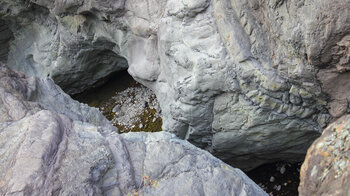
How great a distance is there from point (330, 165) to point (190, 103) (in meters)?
2.39

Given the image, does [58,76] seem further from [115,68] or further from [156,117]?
[156,117]

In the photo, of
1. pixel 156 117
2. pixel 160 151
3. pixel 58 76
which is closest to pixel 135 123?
pixel 156 117

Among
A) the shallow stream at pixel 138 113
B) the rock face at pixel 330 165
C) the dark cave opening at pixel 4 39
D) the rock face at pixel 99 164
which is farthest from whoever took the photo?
the dark cave opening at pixel 4 39

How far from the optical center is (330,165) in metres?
1.74

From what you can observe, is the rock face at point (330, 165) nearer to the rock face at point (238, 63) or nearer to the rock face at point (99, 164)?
the rock face at point (99, 164)

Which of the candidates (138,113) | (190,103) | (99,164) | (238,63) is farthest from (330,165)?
(138,113)

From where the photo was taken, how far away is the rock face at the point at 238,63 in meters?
2.94

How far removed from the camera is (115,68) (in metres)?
6.80

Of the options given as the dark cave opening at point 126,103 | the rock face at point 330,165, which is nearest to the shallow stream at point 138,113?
the dark cave opening at point 126,103

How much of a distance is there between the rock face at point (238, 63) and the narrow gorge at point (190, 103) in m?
0.01

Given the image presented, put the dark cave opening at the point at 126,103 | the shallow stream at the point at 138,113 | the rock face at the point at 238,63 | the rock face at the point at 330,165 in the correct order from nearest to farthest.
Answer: the rock face at the point at 330,165
the rock face at the point at 238,63
the shallow stream at the point at 138,113
the dark cave opening at the point at 126,103

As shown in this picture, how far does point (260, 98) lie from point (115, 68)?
3.94m

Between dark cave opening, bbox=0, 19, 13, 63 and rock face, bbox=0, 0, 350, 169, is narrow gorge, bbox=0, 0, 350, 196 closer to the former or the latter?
rock face, bbox=0, 0, 350, 169

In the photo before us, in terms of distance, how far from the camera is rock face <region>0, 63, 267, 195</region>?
2256mm
